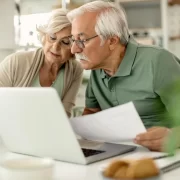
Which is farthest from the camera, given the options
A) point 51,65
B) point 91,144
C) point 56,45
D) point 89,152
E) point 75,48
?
→ point 51,65

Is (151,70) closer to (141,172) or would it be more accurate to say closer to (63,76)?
(63,76)

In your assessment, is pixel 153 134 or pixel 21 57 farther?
pixel 21 57

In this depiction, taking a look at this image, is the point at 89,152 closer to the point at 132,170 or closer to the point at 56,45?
the point at 132,170

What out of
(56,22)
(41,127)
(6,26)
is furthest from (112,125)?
(6,26)

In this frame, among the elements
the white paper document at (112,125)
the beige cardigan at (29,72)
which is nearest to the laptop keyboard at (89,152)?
the white paper document at (112,125)

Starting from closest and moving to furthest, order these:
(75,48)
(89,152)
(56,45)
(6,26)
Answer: (89,152), (75,48), (56,45), (6,26)

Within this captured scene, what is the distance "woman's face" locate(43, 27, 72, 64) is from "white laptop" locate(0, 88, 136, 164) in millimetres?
597

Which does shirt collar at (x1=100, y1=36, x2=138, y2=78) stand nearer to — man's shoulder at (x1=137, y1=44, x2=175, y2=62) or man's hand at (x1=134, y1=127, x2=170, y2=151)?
man's shoulder at (x1=137, y1=44, x2=175, y2=62)

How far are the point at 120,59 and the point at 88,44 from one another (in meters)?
0.17

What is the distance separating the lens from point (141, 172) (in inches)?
29.0

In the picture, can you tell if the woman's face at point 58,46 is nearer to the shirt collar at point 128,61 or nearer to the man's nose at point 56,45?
the man's nose at point 56,45

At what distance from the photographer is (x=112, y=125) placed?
1.33 m

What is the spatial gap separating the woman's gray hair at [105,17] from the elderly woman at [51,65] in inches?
3.6

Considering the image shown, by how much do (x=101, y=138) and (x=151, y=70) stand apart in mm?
398
